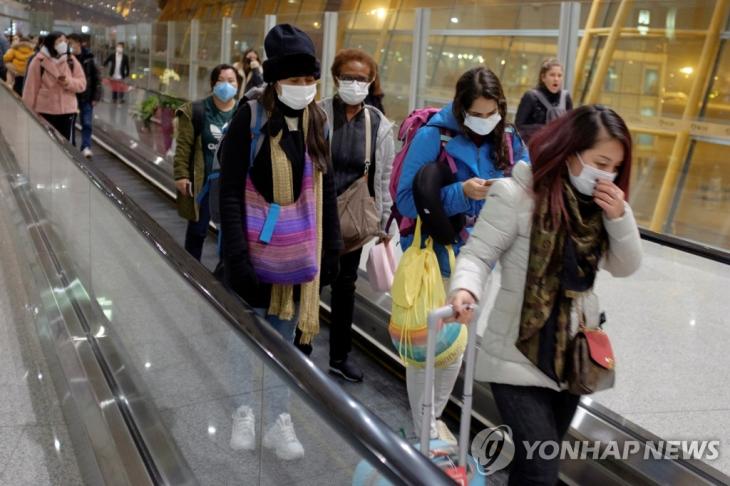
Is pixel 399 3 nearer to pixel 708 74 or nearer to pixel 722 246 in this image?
pixel 708 74

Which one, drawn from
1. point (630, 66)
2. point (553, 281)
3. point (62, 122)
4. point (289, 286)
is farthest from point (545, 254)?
point (62, 122)

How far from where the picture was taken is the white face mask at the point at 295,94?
3104 millimetres

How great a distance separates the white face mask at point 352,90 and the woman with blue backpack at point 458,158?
0.74 metres

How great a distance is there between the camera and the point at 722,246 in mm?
9047

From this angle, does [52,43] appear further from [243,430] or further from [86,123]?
[243,430]

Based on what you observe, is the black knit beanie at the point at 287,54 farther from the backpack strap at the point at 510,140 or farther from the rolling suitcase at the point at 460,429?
the rolling suitcase at the point at 460,429

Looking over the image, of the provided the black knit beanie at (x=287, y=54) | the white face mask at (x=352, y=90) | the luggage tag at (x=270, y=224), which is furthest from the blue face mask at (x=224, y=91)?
the luggage tag at (x=270, y=224)

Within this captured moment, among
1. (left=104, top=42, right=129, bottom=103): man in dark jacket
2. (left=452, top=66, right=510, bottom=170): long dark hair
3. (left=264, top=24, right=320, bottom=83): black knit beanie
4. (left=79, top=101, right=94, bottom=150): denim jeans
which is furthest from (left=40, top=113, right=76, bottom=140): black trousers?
(left=104, top=42, right=129, bottom=103): man in dark jacket

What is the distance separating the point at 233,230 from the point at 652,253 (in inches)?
198

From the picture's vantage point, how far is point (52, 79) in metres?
9.64

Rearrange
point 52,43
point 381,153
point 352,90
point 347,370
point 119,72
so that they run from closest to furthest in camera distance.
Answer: point 352,90, point 381,153, point 347,370, point 52,43, point 119,72

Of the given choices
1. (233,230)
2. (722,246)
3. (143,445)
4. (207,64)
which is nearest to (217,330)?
(233,230)

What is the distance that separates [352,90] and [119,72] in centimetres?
1941

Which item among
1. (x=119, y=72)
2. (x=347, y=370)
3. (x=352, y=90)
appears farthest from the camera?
(x=119, y=72)
